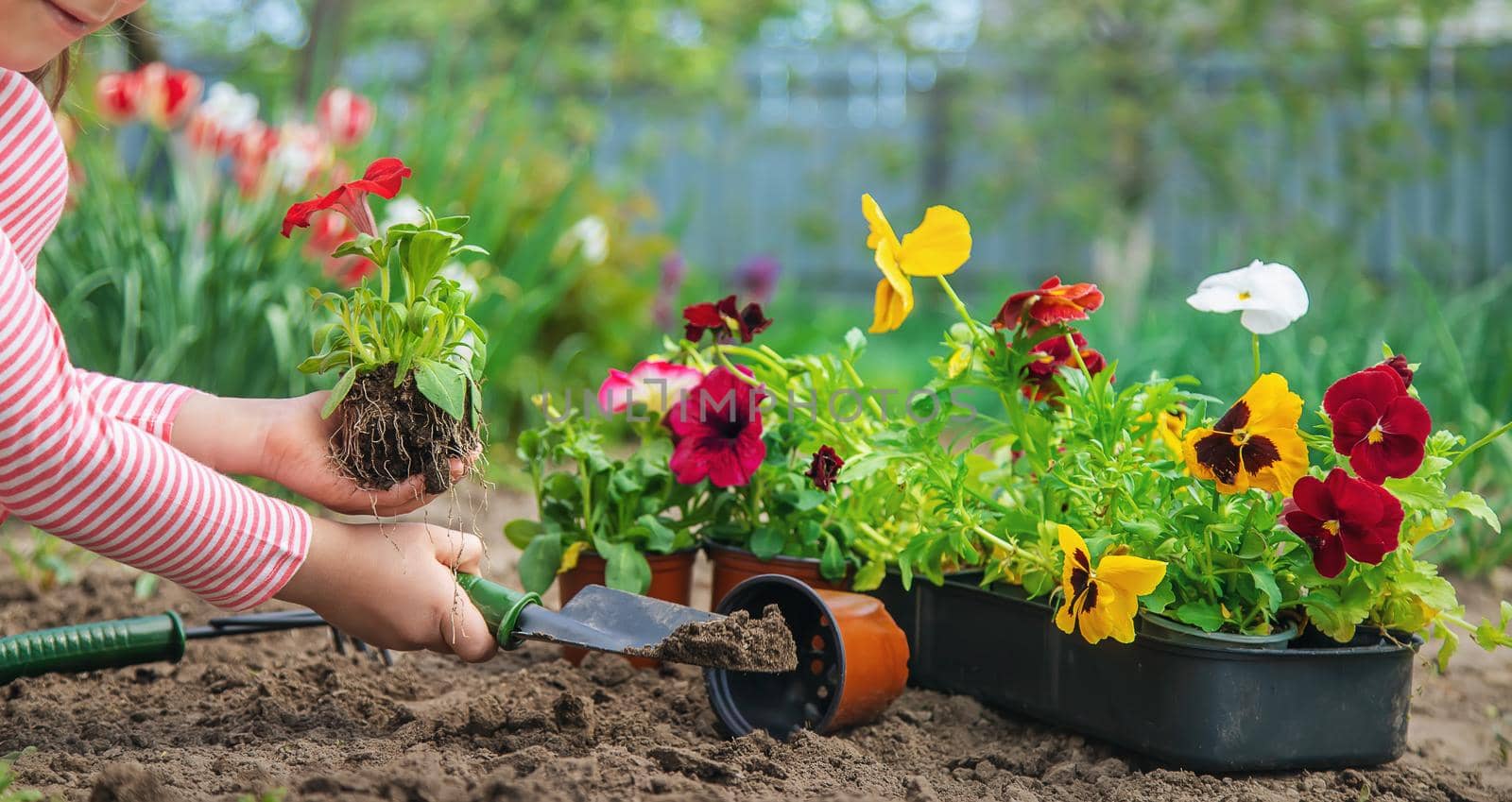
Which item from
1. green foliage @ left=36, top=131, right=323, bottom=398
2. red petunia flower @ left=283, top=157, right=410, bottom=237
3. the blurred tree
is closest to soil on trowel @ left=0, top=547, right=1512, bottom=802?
red petunia flower @ left=283, top=157, right=410, bottom=237

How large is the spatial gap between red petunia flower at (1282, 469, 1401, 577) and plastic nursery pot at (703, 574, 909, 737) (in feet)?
1.63

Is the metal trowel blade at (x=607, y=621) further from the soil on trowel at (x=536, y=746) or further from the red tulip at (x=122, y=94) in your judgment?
the red tulip at (x=122, y=94)

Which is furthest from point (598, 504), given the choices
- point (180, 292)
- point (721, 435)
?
point (180, 292)

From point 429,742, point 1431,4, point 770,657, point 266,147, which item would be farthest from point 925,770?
point 1431,4

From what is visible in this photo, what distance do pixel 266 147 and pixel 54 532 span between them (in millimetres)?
2041

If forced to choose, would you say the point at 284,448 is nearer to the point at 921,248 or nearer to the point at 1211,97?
the point at 921,248

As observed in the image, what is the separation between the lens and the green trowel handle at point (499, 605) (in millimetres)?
1377

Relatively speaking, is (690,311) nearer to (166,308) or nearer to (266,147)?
(166,308)

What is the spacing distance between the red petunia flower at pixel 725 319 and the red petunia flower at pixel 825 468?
0.23 m

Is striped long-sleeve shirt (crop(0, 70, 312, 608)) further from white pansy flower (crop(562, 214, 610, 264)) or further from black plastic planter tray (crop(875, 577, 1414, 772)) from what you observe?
white pansy flower (crop(562, 214, 610, 264))

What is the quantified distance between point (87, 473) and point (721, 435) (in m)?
Answer: 0.79

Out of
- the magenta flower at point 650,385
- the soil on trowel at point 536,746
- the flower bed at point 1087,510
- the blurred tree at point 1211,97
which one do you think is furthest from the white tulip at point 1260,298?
the blurred tree at point 1211,97

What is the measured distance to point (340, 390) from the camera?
126cm

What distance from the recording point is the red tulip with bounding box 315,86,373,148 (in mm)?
3195
